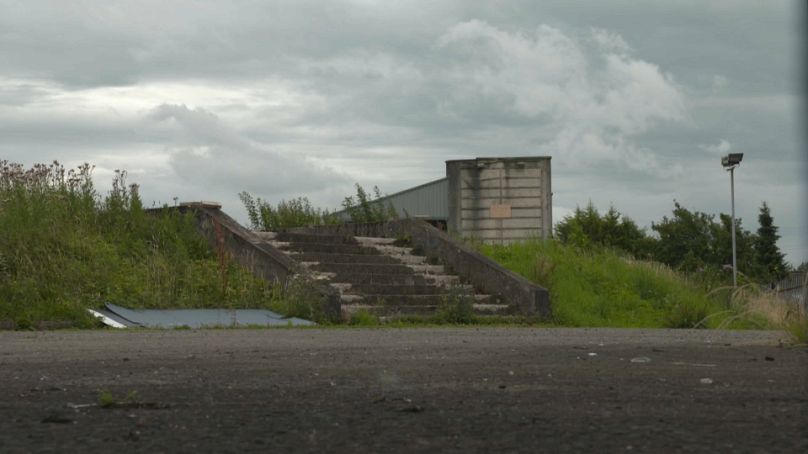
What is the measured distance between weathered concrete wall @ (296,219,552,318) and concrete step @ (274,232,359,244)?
117 cm

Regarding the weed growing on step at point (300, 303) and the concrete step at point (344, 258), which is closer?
the weed growing on step at point (300, 303)

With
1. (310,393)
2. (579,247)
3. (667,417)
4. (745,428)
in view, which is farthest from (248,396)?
(579,247)

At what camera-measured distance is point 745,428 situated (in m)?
3.96

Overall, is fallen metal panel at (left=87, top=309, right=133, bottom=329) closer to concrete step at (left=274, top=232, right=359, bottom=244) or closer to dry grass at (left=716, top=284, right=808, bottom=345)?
concrete step at (left=274, top=232, right=359, bottom=244)

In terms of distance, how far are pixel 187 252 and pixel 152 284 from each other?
1.82 m

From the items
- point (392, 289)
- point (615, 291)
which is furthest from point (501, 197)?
point (392, 289)

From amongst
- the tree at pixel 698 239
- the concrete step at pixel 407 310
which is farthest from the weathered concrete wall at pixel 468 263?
the tree at pixel 698 239

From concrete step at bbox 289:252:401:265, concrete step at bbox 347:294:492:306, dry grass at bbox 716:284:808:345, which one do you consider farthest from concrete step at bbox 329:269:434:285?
dry grass at bbox 716:284:808:345

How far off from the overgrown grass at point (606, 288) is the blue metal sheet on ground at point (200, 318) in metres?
4.76

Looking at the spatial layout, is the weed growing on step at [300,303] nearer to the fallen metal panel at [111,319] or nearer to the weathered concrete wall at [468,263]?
the fallen metal panel at [111,319]

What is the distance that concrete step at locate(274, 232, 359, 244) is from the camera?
19312mm

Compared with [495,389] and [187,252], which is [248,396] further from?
[187,252]

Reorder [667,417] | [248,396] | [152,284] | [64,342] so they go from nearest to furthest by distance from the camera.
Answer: [667,417], [248,396], [64,342], [152,284]

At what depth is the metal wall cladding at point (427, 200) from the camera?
52875 mm
